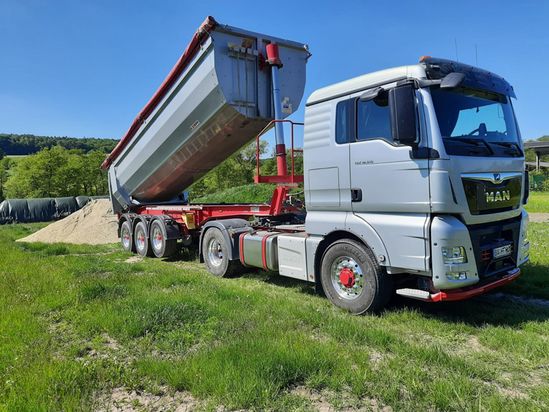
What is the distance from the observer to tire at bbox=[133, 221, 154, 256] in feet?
33.8

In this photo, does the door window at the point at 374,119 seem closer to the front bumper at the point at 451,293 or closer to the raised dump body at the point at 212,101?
the front bumper at the point at 451,293

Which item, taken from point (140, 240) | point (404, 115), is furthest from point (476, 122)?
point (140, 240)

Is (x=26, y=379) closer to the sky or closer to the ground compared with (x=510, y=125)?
closer to the ground

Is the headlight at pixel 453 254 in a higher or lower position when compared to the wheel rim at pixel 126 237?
higher

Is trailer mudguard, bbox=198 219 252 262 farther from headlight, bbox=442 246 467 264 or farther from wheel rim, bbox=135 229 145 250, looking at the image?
headlight, bbox=442 246 467 264

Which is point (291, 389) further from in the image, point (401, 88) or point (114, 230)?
point (114, 230)

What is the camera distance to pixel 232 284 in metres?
6.82

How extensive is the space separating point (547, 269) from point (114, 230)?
13.6m

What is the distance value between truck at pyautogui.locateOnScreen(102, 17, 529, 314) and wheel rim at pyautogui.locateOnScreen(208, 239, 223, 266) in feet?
0.20

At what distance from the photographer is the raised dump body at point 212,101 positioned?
701cm

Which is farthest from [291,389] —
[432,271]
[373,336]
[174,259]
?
[174,259]

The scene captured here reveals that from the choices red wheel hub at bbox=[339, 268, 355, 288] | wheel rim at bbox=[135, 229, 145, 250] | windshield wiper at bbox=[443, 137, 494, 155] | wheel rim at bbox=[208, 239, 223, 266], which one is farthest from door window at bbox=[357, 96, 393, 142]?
wheel rim at bbox=[135, 229, 145, 250]

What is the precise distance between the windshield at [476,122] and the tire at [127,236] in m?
8.84

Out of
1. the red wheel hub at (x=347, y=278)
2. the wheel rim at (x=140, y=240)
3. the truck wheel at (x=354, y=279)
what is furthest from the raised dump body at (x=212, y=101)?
the red wheel hub at (x=347, y=278)
